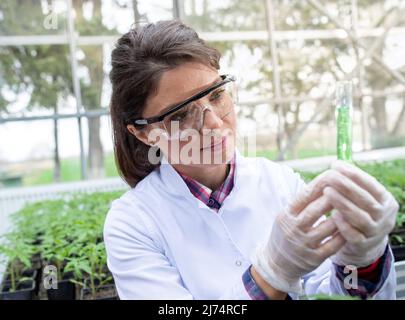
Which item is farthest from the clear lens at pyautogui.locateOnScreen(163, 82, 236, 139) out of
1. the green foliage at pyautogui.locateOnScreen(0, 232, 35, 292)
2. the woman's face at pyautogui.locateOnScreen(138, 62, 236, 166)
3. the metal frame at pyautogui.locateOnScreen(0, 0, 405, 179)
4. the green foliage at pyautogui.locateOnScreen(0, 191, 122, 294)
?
the metal frame at pyautogui.locateOnScreen(0, 0, 405, 179)

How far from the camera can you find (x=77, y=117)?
3975 mm

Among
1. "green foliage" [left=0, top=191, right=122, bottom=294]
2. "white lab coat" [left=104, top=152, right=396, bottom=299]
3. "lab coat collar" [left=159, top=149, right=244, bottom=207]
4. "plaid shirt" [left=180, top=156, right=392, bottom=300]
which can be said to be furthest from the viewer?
"green foliage" [left=0, top=191, right=122, bottom=294]

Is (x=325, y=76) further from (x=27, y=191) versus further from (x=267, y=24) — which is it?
(x=27, y=191)

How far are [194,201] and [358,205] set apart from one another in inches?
15.4

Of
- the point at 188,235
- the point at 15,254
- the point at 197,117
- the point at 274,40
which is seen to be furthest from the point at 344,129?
the point at 274,40

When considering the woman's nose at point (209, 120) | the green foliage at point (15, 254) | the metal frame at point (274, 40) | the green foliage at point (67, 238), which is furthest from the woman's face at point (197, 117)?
the metal frame at point (274, 40)

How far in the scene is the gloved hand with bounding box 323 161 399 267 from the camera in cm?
54

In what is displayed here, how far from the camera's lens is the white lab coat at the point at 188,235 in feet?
2.54

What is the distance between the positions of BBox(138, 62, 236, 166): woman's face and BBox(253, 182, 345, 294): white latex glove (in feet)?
0.78

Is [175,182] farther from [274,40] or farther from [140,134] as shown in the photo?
[274,40]

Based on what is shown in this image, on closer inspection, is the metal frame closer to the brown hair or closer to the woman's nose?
the brown hair

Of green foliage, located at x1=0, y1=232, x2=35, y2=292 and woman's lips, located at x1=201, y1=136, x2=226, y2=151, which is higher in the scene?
woman's lips, located at x1=201, y1=136, x2=226, y2=151

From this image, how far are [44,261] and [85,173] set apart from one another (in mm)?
2366
